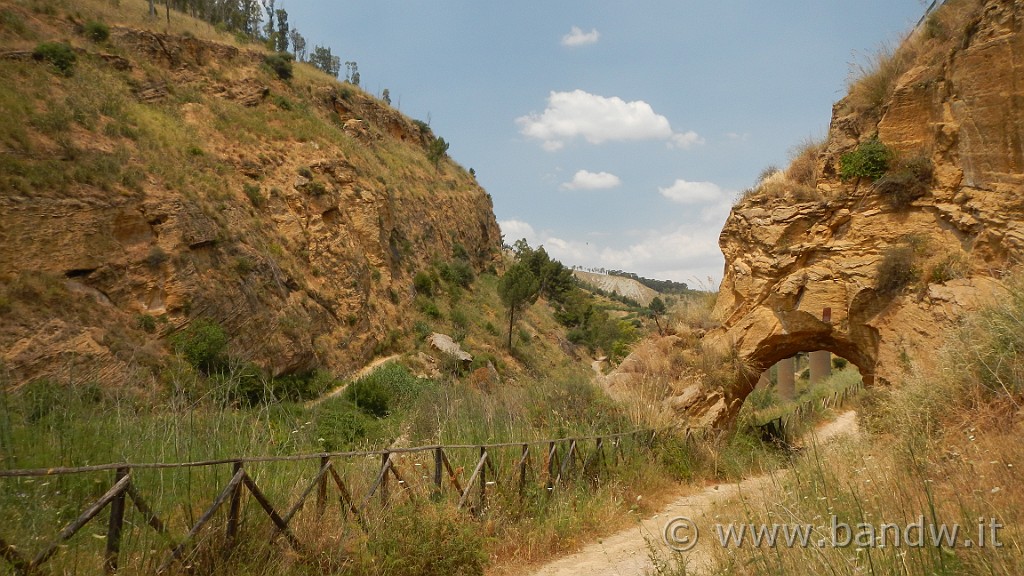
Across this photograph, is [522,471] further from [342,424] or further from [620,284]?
[620,284]

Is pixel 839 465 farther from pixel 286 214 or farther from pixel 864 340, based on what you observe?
pixel 286 214

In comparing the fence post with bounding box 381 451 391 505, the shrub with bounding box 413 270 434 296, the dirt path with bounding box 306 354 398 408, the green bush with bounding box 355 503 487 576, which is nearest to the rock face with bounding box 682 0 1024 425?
the green bush with bounding box 355 503 487 576

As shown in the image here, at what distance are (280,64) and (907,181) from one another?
40852 millimetres

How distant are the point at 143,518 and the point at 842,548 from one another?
4699 millimetres

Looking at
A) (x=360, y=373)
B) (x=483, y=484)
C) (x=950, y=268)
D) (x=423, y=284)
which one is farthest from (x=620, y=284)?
(x=483, y=484)

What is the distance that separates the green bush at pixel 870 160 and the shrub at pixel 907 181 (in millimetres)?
277

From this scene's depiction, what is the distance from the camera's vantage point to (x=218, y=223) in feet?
73.9

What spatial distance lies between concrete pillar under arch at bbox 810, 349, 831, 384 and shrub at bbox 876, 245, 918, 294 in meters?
23.4

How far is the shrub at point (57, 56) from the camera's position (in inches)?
938

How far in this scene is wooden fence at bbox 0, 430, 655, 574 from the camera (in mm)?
3561

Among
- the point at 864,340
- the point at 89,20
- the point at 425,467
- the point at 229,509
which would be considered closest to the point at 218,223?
the point at 89,20

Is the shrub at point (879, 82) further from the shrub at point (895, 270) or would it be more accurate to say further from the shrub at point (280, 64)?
the shrub at point (280, 64)

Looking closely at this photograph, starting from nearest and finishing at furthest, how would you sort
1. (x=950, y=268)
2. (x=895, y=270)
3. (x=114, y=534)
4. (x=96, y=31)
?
(x=114, y=534), (x=950, y=268), (x=895, y=270), (x=96, y=31)

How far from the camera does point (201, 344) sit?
18516mm
